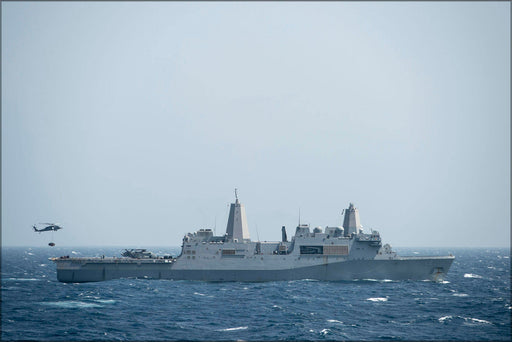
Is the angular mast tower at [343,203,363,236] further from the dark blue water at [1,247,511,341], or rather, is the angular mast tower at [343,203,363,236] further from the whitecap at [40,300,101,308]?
the whitecap at [40,300,101,308]

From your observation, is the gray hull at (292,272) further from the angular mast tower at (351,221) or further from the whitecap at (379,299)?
the whitecap at (379,299)

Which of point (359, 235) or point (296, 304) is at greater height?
point (359, 235)

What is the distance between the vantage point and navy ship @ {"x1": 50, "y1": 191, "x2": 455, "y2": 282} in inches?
2244

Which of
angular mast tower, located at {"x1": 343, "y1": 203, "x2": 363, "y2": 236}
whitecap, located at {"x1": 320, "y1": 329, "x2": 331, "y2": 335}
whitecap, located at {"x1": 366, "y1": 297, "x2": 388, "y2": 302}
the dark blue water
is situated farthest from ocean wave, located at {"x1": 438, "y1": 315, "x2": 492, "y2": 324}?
angular mast tower, located at {"x1": 343, "y1": 203, "x2": 363, "y2": 236}

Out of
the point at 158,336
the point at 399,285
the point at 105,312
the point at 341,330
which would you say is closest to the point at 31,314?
the point at 105,312

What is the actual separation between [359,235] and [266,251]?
1092 cm

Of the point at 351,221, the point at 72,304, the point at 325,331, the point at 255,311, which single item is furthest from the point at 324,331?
the point at 351,221

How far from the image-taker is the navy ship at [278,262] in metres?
57.0

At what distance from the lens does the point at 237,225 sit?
60281mm

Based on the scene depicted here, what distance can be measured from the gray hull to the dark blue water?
1.27m

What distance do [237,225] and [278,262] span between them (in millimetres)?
6987

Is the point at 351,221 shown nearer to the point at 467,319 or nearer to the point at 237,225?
the point at 237,225

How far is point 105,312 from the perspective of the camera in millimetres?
40406

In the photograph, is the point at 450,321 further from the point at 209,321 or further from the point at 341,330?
the point at 209,321
